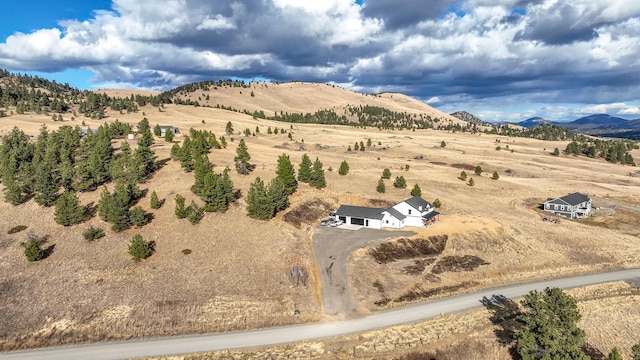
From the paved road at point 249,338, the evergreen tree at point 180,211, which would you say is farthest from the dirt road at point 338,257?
the evergreen tree at point 180,211

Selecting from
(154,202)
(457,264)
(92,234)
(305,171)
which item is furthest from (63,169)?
(457,264)

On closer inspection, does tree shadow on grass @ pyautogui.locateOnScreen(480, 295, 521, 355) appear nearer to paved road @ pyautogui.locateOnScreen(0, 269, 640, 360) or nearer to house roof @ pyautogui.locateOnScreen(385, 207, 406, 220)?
paved road @ pyautogui.locateOnScreen(0, 269, 640, 360)

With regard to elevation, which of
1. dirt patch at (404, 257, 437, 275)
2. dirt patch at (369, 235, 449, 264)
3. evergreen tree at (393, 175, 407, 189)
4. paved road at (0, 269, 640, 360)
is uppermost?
evergreen tree at (393, 175, 407, 189)

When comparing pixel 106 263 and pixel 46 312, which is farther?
pixel 106 263

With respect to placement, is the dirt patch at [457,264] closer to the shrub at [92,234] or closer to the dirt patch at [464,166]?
the shrub at [92,234]

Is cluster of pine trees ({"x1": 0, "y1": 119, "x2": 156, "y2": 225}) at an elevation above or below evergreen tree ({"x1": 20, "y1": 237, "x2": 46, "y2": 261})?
above

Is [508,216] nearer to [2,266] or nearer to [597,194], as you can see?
[597,194]

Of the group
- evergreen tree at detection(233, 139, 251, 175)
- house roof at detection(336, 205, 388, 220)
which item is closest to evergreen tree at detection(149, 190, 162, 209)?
evergreen tree at detection(233, 139, 251, 175)

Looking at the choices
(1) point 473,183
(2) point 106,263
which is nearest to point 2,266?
(2) point 106,263
